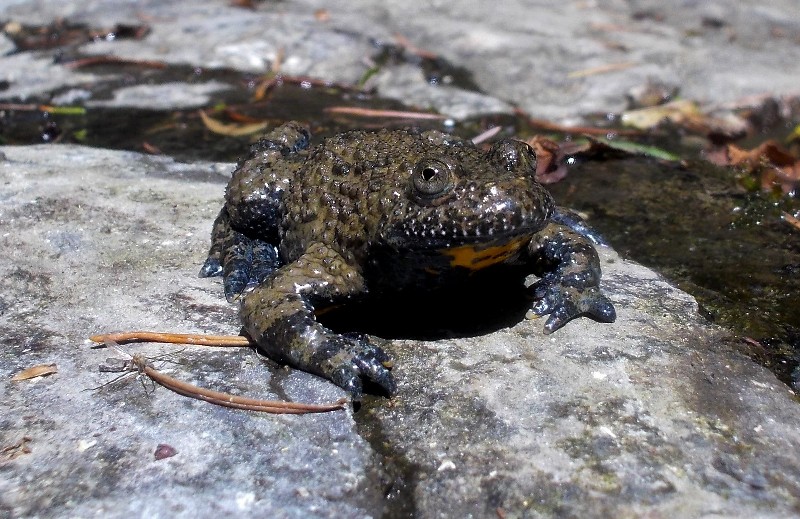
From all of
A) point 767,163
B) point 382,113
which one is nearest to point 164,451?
point 382,113

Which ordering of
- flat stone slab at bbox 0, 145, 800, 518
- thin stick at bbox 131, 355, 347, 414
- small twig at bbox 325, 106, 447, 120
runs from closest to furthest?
flat stone slab at bbox 0, 145, 800, 518 < thin stick at bbox 131, 355, 347, 414 < small twig at bbox 325, 106, 447, 120

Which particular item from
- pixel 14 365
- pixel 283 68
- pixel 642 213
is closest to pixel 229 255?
pixel 14 365

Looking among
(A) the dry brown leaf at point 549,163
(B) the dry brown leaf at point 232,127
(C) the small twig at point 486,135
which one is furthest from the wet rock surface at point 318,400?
(C) the small twig at point 486,135

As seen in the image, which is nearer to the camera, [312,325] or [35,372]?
[35,372]

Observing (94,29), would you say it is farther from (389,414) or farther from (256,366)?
(389,414)

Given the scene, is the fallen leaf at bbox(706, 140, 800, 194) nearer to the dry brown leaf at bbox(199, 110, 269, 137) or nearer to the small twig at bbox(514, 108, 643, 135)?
the small twig at bbox(514, 108, 643, 135)

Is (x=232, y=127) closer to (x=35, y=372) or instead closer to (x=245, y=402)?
(x=35, y=372)

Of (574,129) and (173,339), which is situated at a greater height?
(173,339)

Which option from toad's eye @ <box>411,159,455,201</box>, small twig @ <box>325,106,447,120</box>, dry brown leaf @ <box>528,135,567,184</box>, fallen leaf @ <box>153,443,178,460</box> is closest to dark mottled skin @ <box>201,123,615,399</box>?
toad's eye @ <box>411,159,455,201</box>

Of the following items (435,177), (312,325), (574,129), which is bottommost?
(574,129)
